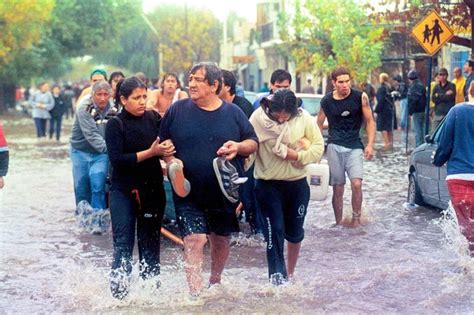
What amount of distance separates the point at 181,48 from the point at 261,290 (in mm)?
70684

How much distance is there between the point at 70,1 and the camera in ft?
174

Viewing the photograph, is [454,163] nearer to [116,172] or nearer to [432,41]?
[116,172]

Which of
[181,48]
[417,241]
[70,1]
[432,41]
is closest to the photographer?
[417,241]

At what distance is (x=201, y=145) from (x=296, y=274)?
1995mm

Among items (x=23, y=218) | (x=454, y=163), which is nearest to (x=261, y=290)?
(x=454, y=163)

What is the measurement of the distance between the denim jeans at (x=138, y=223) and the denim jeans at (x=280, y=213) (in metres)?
0.80

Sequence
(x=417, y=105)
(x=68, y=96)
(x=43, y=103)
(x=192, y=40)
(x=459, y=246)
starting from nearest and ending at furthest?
(x=459, y=246) → (x=417, y=105) → (x=43, y=103) → (x=68, y=96) → (x=192, y=40)

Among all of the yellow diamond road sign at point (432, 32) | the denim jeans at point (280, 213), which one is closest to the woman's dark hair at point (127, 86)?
the denim jeans at point (280, 213)

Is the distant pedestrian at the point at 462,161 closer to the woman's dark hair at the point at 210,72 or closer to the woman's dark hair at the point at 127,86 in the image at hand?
the woman's dark hair at the point at 210,72

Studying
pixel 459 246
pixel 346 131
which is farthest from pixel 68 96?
pixel 459 246

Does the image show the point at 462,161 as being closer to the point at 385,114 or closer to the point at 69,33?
the point at 385,114

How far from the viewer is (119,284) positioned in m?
7.66

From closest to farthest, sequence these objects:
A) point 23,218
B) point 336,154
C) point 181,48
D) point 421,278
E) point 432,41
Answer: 1. point 421,278
2. point 336,154
3. point 23,218
4. point 432,41
5. point 181,48

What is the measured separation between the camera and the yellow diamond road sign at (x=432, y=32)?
19000mm
